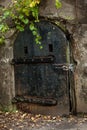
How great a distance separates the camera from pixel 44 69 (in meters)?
5.76

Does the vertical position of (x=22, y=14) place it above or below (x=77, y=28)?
above

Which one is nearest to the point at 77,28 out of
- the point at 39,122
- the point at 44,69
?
the point at 44,69

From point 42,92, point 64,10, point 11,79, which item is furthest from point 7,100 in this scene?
point 64,10

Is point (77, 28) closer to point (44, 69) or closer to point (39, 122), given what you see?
point (44, 69)

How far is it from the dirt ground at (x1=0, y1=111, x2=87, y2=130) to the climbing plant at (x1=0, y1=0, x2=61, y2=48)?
1463mm

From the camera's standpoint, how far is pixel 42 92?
19.1 feet

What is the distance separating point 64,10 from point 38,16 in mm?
522

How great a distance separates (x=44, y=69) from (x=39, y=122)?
102 cm

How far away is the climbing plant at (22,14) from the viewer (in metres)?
5.43

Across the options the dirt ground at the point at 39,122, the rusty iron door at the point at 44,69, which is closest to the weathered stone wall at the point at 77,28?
the rusty iron door at the point at 44,69

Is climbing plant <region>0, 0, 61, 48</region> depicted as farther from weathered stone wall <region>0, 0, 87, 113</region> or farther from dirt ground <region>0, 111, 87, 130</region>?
dirt ground <region>0, 111, 87, 130</region>

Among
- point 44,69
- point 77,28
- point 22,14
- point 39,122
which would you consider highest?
point 22,14

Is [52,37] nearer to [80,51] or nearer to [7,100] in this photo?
[80,51]

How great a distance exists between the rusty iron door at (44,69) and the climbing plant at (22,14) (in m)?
0.18
